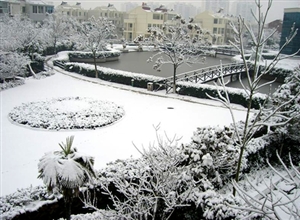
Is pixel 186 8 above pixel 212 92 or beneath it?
above

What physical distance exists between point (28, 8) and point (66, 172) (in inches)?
2250

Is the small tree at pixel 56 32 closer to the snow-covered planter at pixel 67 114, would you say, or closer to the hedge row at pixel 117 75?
the hedge row at pixel 117 75

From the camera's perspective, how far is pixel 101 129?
43.4 ft

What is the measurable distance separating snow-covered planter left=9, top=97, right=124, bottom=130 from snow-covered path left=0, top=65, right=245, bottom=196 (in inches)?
17.6

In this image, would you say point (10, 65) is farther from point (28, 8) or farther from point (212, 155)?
point (28, 8)

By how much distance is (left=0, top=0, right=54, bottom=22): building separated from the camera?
5066 cm

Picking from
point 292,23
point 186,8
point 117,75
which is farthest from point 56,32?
point 186,8

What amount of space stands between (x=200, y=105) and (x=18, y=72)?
14697 mm

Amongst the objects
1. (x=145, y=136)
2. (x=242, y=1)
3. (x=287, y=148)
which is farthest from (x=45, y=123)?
(x=242, y=1)

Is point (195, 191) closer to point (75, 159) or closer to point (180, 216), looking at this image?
point (180, 216)

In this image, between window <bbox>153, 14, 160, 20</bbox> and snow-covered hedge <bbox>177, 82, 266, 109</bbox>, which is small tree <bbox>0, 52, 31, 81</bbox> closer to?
snow-covered hedge <bbox>177, 82, 266, 109</bbox>

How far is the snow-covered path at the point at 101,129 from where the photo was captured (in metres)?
10.0

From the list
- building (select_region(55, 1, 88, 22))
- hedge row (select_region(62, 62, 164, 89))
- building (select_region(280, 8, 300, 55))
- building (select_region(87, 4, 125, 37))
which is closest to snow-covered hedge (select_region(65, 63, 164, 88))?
hedge row (select_region(62, 62, 164, 89))

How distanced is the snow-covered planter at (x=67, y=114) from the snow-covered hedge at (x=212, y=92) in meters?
5.66
